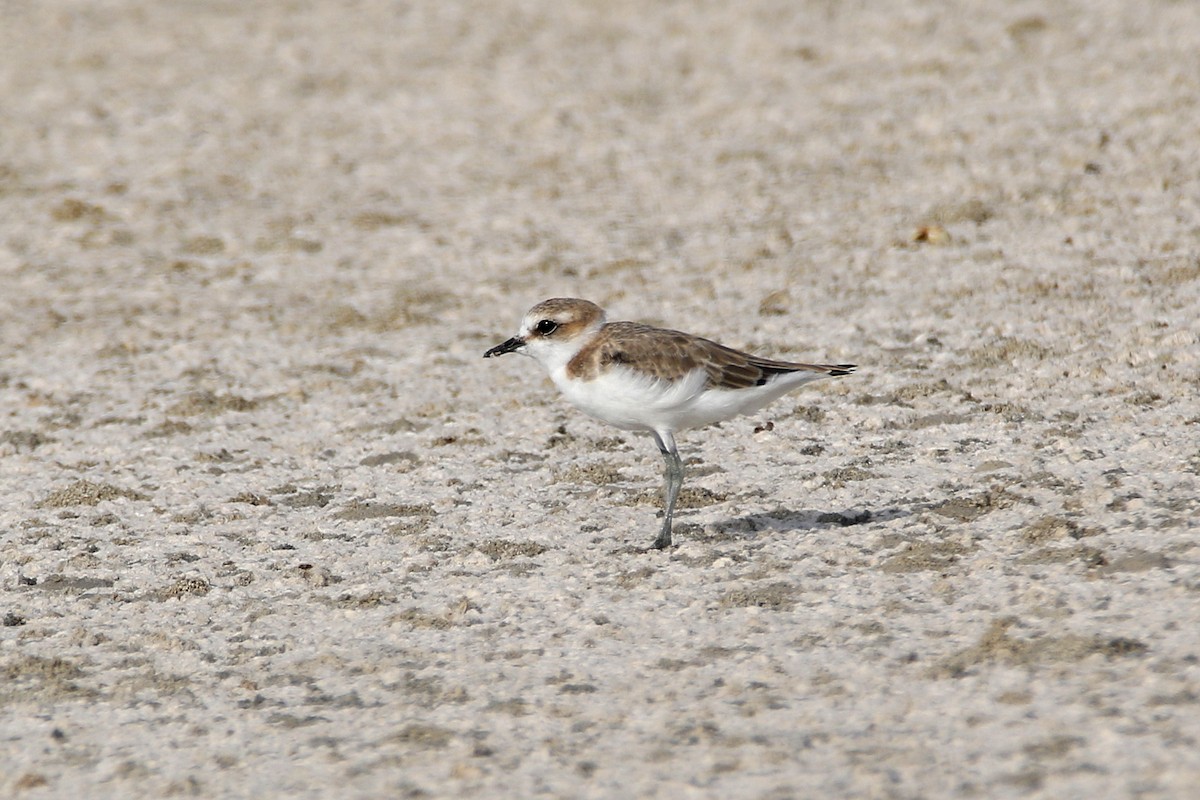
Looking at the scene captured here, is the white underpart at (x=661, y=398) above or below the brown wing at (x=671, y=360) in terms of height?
below

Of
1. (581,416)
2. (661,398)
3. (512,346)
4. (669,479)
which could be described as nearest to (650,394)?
(661,398)

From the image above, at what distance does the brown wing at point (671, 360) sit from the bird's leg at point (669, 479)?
0.35m

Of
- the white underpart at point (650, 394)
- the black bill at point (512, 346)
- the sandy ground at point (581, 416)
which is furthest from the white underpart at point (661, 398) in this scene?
the sandy ground at point (581, 416)

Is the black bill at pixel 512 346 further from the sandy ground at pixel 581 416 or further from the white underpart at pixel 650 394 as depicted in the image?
the sandy ground at pixel 581 416

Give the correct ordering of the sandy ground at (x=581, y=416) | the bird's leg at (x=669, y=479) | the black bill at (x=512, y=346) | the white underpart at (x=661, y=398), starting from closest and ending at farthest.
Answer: the sandy ground at (x=581, y=416)
the white underpart at (x=661, y=398)
the bird's leg at (x=669, y=479)
the black bill at (x=512, y=346)

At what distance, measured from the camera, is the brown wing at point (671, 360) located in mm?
6289

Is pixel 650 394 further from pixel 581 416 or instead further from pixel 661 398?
pixel 581 416

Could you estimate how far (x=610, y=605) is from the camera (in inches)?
236

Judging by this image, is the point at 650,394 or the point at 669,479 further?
the point at 669,479

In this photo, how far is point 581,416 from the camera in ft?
27.2

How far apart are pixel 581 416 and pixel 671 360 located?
2029 mm

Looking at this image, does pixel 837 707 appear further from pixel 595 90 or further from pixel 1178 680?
pixel 595 90

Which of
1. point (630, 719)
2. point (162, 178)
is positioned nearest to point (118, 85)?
point (162, 178)

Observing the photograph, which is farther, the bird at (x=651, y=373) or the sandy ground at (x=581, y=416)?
the bird at (x=651, y=373)
